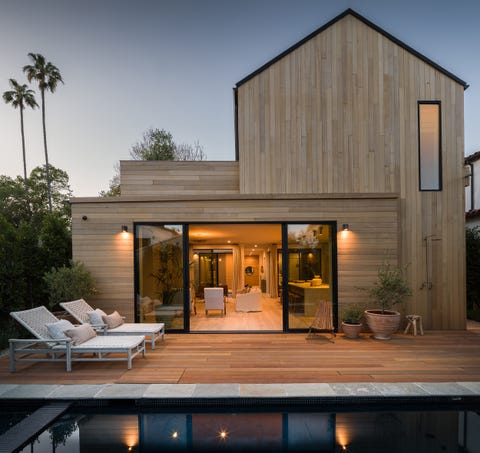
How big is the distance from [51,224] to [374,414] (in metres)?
8.50

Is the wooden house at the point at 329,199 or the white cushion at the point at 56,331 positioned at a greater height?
the wooden house at the point at 329,199

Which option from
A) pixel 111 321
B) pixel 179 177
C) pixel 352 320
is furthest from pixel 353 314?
pixel 179 177

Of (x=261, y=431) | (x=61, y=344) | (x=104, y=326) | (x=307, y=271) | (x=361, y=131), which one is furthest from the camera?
(x=361, y=131)

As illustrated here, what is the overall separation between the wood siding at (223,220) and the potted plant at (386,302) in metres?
0.55

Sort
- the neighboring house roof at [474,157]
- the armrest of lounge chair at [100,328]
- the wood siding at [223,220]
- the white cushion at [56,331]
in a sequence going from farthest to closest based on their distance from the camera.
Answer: the neighboring house roof at [474,157] < the wood siding at [223,220] < the armrest of lounge chair at [100,328] < the white cushion at [56,331]

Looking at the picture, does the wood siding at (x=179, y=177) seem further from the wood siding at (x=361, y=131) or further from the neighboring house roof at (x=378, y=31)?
the neighboring house roof at (x=378, y=31)

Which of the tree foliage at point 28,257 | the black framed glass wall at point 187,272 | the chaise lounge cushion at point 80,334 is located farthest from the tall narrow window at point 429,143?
the tree foliage at point 28,257

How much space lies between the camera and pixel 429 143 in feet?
25.7

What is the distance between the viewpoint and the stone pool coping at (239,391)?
3.93 m

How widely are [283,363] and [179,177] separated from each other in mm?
5551

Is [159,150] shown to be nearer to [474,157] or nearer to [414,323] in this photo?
[474,157]

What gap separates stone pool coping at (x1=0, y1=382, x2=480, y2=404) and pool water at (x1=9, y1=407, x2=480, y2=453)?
0.18m

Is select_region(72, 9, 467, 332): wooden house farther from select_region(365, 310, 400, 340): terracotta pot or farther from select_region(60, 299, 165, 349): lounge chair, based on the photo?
select_region(60, 299, 165, 349): lounge chair

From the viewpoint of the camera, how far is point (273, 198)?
284 inches
